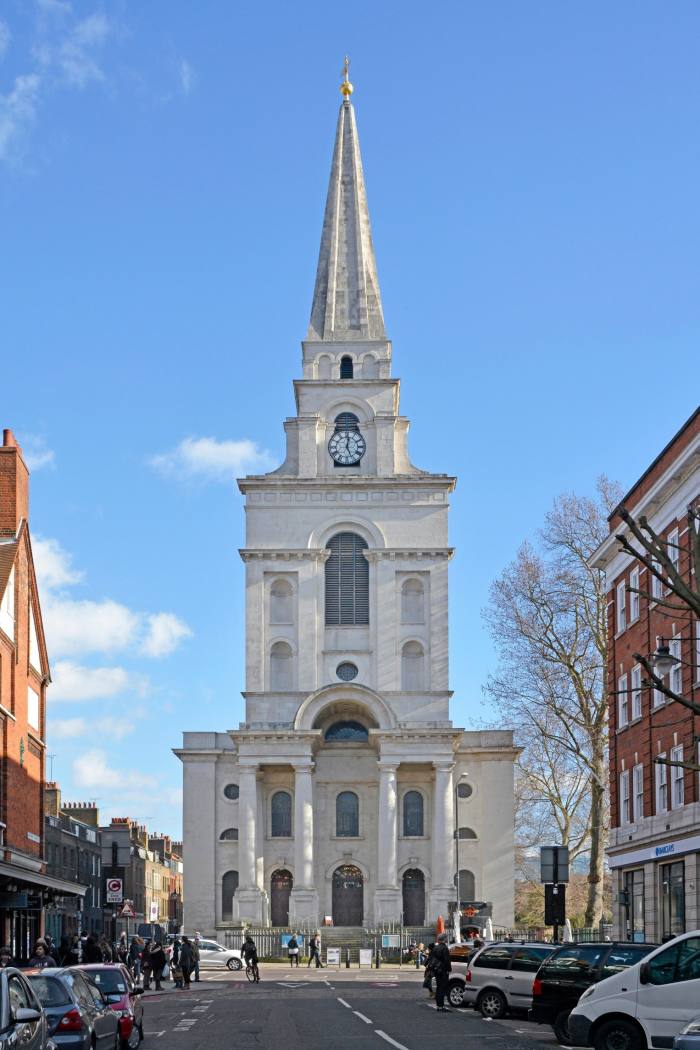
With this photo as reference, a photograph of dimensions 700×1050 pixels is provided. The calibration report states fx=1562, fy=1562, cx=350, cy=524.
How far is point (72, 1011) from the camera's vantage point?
722 inches

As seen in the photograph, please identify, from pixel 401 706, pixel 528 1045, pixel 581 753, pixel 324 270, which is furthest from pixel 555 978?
pixel 324 270

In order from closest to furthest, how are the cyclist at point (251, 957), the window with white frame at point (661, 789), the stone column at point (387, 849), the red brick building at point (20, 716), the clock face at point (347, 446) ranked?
the window with white frame at point (661, 789), the red brick building at point (20, 716), the cyclist at point (251, 957), the stone column at point (387, 849), the clock face at point (347, 446)

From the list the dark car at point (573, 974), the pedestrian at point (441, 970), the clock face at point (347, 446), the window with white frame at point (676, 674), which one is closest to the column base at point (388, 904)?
the clock face at point (347, 446)

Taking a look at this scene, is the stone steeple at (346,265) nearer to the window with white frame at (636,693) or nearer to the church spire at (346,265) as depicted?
the church spire at (346,265)

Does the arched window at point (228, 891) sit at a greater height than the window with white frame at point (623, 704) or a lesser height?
lesser

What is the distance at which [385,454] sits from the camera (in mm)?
81562

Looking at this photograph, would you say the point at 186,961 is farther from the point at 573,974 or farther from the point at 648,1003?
the point at 648,1003

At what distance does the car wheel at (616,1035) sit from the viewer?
19.9 metres

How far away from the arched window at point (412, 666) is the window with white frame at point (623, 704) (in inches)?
1298

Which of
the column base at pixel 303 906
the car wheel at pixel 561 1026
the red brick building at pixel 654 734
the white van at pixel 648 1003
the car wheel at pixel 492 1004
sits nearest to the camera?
the white van at pixel 648 1003

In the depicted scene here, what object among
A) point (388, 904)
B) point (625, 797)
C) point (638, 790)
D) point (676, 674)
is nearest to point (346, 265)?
point (388, 904)

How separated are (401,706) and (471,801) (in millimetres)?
6435

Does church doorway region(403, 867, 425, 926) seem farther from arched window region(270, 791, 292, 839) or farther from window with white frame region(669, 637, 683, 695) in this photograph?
window with white frame region(669, 637, 683, 695)

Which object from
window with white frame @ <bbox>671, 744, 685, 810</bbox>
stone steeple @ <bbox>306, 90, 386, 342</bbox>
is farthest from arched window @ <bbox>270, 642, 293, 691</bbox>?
window with white frame @ <bbox>671, 744, 685, 810</bbox>
